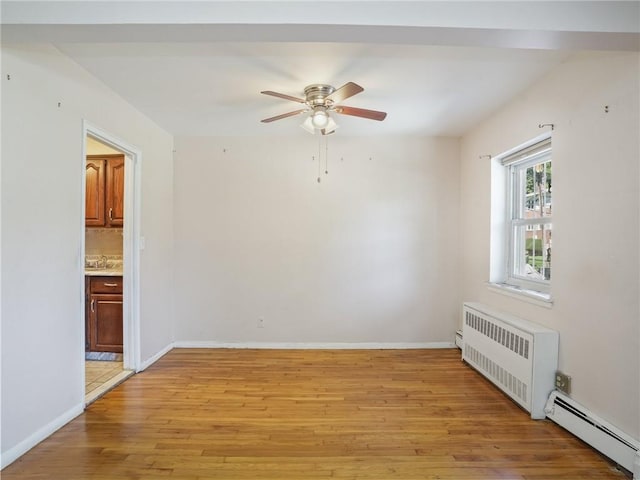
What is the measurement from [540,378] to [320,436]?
163cm

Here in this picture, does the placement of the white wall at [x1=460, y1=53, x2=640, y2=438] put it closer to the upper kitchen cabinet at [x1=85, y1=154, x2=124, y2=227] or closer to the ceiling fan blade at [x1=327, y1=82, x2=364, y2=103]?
the ceiling fan blade at [x1=327, y1=82, x2=364, y2=103]

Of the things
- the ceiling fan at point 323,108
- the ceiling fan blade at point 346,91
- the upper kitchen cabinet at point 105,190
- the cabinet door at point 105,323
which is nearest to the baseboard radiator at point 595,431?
the ceiling fan at point 323,108

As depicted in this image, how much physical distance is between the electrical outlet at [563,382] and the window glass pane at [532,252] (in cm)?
77

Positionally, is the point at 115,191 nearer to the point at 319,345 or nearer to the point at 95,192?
the point at 95,192

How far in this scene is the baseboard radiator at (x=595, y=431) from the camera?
5.98 feet

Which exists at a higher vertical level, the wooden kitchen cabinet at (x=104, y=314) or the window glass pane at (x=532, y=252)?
the window glass pane at (x=532, y=252)

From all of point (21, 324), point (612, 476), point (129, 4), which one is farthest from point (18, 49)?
point (612, 476)

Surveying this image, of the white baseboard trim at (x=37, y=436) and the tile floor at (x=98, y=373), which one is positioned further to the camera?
the tile floor at (x=98, y=373)

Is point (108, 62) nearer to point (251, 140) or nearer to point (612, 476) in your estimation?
point (251, 140)

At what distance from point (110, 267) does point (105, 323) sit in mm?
971

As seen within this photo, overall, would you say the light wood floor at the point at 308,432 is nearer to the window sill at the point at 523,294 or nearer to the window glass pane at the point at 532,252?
the window sill at the point at 523,294

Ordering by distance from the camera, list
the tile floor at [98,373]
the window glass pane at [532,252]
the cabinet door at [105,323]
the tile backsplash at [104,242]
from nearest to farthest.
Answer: the window glass pane at [532,252] → the tile floor at [98,373] → the cabinet door at [105,323] → the tile backsplash at [104,242]

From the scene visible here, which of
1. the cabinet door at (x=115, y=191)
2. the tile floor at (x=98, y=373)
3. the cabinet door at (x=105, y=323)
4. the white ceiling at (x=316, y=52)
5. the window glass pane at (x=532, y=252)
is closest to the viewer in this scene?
the white ceiling at (x=316, y=52)

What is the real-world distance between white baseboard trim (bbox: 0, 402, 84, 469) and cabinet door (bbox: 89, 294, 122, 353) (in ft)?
3.52
